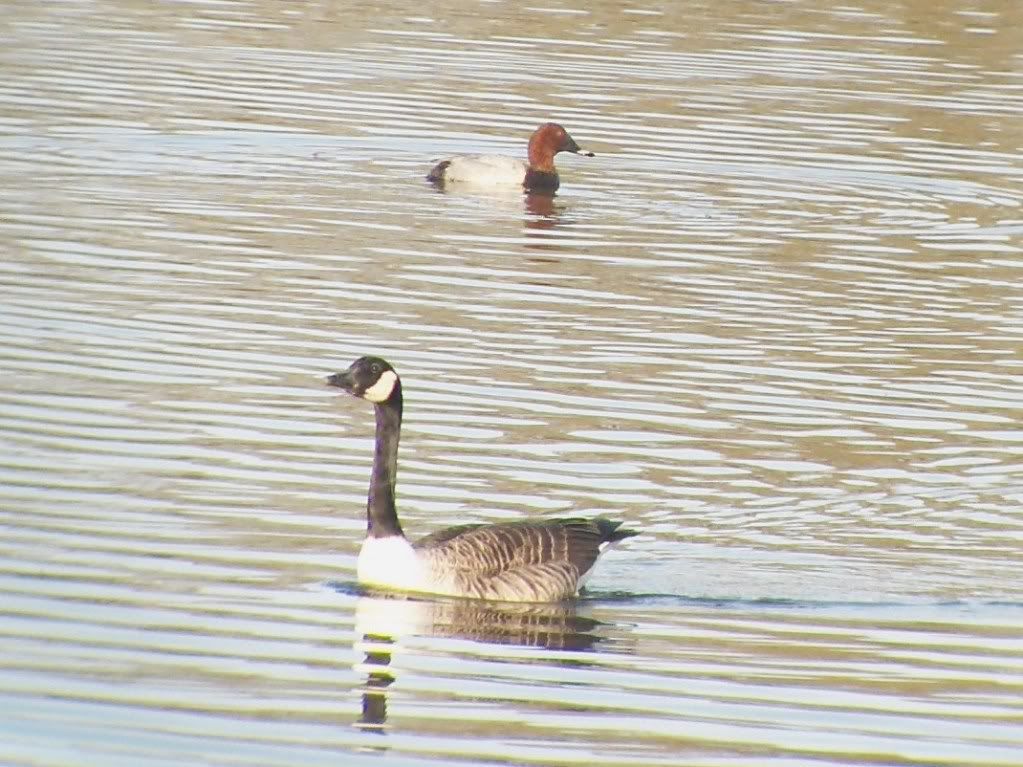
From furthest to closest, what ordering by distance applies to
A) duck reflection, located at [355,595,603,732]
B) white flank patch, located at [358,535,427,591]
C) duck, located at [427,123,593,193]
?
1. duck, located at [427,123,593,193]
2. white flank patch, located at [358,535,427,591]
3. duck reflection, located at [355,595,603,732]

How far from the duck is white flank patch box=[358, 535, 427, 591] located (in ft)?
39.4

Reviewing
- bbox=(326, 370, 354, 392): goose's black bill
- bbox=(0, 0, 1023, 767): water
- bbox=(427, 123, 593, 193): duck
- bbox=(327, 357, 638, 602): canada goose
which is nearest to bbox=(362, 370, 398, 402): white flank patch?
bbox=(326, 370, 354, 392): goose's black bill

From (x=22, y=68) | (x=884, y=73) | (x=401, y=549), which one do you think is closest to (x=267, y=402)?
(x=401, y=549)

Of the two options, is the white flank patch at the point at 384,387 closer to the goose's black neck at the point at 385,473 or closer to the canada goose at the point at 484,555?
the goose's black neck at the point at 385,473

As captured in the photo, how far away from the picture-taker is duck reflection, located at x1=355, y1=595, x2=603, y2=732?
9.95m

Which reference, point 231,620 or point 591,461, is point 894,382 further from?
point 231,620

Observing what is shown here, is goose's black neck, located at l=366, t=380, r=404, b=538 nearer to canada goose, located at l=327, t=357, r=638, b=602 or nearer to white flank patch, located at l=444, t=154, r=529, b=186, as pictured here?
canada goose, located at l=327, t=357, r=638, b=602

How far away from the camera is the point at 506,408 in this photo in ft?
45.7

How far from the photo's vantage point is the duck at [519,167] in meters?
22.6

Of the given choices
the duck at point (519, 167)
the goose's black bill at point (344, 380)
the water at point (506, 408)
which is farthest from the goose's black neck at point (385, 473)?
the duck at point (519, 167)

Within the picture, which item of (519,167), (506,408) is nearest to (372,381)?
(506,408)

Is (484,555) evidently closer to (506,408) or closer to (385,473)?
(385,473)

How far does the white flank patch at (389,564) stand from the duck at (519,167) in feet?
39.4

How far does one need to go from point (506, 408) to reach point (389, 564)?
3363 millimetres
